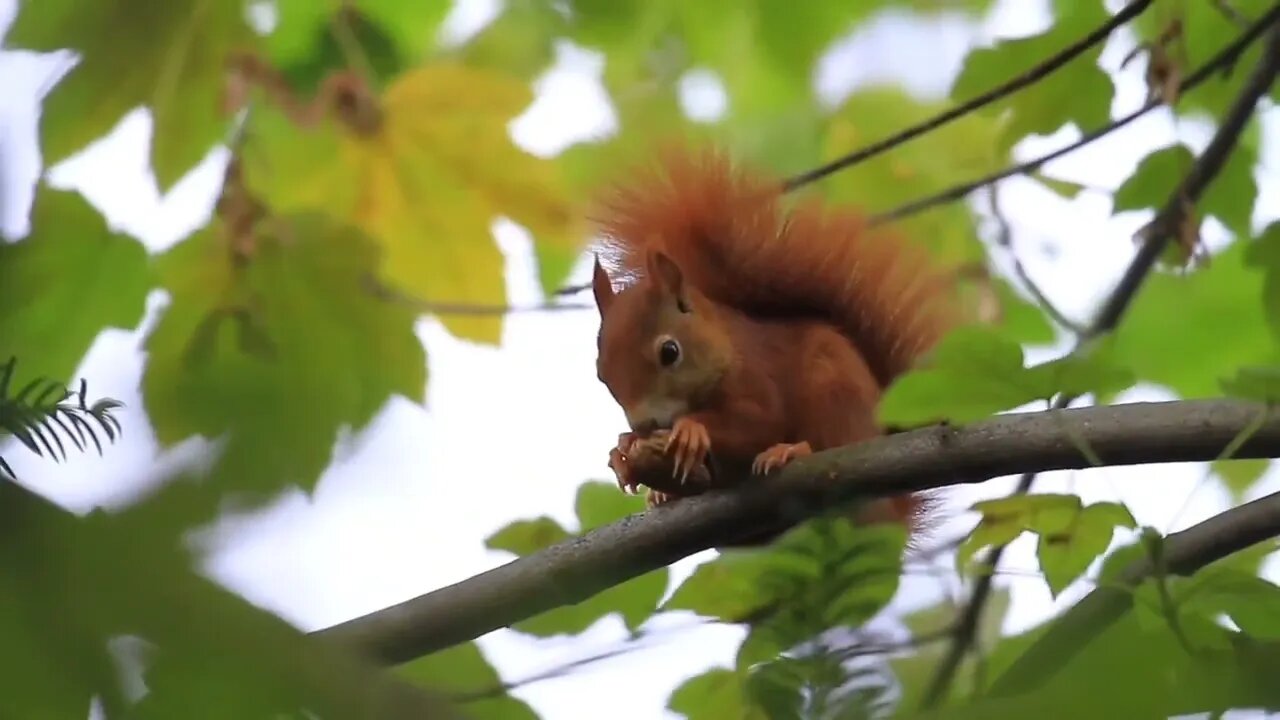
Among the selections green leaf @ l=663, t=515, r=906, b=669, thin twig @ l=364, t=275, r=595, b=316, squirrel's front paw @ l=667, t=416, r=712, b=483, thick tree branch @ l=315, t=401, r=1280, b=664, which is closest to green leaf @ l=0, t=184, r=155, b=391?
thin twig @ l=364, t=275, r=595, b=316

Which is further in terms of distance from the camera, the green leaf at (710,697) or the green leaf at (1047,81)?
the green leaf at (1047,81)

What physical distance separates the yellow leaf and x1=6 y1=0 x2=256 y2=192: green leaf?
0.12 m

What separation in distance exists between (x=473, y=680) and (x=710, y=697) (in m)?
0.21

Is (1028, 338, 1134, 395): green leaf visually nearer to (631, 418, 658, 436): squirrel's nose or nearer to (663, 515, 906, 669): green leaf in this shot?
(663, 515, 906, 669): green leaf

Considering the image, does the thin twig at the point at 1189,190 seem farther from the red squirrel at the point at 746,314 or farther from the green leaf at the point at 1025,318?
the green leaf at the point at 1025,318

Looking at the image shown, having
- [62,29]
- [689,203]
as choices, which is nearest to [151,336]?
[62,29]

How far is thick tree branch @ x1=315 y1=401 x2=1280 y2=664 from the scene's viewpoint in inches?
34.0

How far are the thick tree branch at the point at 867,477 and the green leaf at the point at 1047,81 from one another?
0.96 m

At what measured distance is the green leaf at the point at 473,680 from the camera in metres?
1.06

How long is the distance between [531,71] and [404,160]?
48 centimetres

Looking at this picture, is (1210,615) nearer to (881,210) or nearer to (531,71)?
(881,210)

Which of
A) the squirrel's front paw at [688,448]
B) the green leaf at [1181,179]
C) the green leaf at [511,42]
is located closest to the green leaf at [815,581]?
the squirrel's front paw at [688,448]

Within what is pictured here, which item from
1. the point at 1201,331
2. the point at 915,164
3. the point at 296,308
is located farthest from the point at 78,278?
the point at 1201,331

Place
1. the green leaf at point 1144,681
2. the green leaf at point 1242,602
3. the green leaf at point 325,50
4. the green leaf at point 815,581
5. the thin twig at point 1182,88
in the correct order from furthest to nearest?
the green leaf at point 325,50
the thin twig at point 1182,88
the green leaf at point 1242,602
the green leaf at point 815,581
the green leaf at point 1144,681
